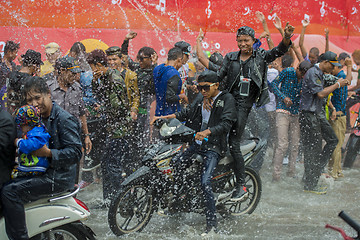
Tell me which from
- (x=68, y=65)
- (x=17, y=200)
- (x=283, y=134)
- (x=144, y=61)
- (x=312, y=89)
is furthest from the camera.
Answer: (x=283, y=134)

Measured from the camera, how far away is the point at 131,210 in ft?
16.5

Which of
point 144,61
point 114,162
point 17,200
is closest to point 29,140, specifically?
point 17,200

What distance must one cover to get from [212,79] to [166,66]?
165cm

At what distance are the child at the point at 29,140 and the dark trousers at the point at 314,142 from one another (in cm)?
495

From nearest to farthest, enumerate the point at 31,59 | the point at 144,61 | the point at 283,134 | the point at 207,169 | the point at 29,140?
the point at 29,140
the point at 207,169
the point at 31,59
the point at 144,61
the point at 283,134

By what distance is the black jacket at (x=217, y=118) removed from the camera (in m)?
5.10

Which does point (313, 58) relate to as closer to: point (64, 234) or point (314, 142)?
point (314, 142)

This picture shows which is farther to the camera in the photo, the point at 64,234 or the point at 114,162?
the point at 114,162

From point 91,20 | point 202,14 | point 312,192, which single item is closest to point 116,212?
point 312,192

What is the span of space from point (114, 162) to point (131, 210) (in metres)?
1.22

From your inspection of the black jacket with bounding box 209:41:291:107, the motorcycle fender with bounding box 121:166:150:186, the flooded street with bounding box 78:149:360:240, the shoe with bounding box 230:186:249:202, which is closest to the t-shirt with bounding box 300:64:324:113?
the flooded street with bounding box 78:149:360:240

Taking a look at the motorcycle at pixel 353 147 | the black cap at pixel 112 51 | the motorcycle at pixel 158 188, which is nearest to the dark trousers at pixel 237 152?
the motorcycle at pixel 158 188

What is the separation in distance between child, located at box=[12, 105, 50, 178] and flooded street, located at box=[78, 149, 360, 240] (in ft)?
5.45

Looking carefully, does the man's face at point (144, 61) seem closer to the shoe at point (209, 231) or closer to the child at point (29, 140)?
the shoe at point (209, 231)
